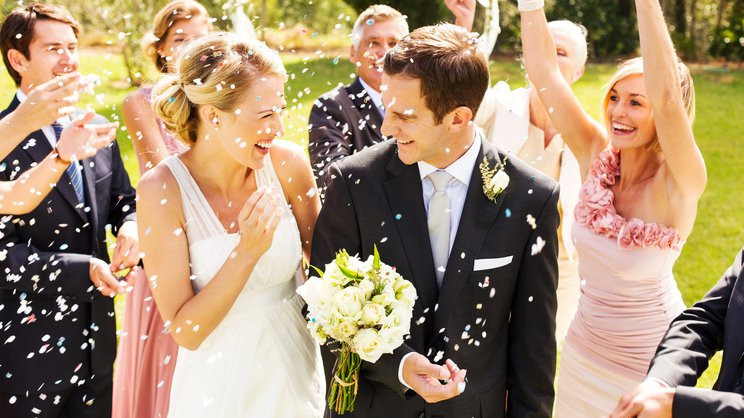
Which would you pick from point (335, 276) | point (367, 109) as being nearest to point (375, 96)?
point (367, 109)

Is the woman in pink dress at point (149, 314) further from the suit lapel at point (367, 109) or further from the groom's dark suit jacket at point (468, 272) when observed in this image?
the groom's dark suit jacket at point (468, 272)

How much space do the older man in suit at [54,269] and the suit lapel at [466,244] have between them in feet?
6.22

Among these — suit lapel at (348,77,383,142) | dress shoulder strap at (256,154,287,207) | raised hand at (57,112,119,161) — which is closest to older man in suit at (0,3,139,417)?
raised hand at (57,112,119,161)

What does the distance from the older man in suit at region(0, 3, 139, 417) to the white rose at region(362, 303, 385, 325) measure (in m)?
1.80

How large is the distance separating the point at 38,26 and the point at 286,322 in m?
2.20

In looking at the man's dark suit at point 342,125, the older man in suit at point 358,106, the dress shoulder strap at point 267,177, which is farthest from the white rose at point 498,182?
the man's dark suit at point 342,125

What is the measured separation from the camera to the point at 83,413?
4445 mm

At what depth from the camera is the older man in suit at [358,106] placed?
4.95 metres

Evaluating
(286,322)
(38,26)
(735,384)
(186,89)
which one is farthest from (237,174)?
(735,384)

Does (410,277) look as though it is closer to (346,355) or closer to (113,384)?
(346,355)

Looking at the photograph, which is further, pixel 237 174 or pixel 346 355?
pixel 237 174

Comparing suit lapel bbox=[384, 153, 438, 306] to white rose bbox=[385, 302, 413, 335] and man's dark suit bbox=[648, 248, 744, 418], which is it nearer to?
white rose bbox=[385, 302, 413, 335]

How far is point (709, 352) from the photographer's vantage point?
3.08 meters

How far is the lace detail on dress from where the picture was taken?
12.9ft
